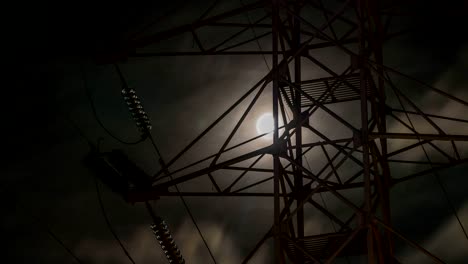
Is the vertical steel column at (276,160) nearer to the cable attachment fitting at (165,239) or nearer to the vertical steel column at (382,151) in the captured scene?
the vertical steel column at (382,151)

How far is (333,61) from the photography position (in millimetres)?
27453

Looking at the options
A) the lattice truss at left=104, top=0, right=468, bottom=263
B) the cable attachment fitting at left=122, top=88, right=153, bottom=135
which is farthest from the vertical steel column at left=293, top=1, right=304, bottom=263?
the cable attachment fitting at left=122, top=88, right=153, bottom=135

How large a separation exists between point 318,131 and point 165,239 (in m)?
5.06

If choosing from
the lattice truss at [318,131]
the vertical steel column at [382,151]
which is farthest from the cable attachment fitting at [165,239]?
the vertical steel column at [382,151]

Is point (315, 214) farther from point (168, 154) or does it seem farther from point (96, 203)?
point (96, 203)

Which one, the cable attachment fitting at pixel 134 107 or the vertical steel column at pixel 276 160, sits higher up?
the cable attachment fitting at pixel 134 107

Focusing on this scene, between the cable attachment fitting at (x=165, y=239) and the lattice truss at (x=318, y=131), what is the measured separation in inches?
41.9

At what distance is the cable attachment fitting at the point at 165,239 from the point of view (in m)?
18.6

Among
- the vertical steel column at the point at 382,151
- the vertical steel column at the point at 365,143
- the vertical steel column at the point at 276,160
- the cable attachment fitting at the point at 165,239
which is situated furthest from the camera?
the cable attachment fitting at the point at 165,239

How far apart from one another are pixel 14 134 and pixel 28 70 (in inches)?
112

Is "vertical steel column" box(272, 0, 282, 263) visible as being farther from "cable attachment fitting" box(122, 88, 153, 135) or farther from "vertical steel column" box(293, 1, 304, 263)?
"cable attachment fitting" box(122, 88, 153, 135)

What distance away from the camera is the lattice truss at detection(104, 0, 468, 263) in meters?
15.7

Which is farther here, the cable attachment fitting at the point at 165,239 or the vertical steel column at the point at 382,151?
the cable attachment fitting at the point at 165,239

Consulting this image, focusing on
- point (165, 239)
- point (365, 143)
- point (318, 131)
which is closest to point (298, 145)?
point (318, 131)
